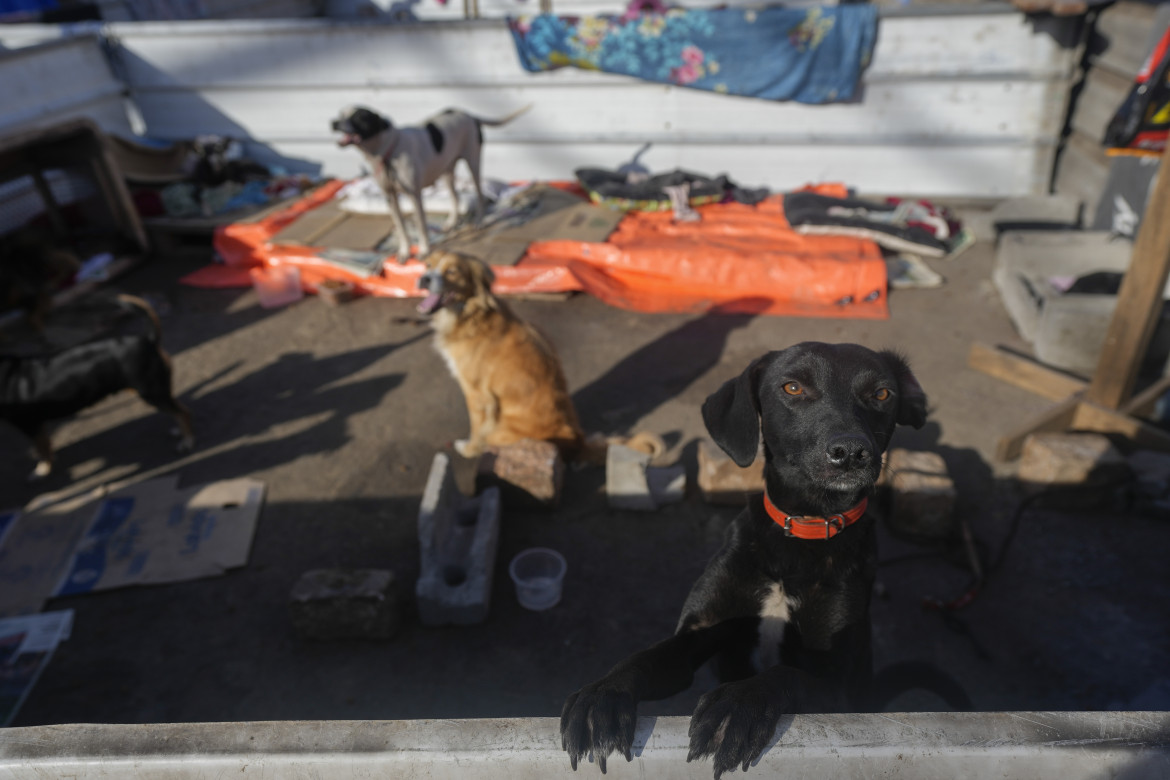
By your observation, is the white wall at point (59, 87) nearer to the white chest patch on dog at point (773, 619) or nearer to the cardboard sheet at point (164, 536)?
the cardboard sheet at point (164, 536)

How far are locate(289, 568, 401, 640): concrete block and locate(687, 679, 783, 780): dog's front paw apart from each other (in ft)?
7.40

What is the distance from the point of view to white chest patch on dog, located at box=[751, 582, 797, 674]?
215cm

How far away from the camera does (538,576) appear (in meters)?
3.87

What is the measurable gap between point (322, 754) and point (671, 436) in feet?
12.3

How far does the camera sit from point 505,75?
905 cm

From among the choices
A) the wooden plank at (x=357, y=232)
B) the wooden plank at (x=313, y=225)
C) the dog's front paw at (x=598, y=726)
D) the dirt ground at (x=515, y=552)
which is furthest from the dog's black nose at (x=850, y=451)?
the wooden plank at (x=313, y=225)

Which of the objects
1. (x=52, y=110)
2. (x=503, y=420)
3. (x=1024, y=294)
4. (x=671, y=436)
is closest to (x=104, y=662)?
(x=503, y=420)

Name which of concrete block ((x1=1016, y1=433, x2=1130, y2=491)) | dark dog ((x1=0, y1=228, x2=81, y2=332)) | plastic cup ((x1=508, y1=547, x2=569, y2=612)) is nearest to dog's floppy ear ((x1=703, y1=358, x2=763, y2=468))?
plastic cup ((x1=508, y1=547, x2=569, y2=612))

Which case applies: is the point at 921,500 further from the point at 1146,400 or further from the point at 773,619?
the point at 773,619

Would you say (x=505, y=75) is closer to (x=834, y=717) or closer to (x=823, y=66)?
(x=823, y=66)

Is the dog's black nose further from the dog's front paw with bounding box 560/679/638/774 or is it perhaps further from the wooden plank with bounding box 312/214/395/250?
the wooden plank with bounding box 312/214/395/250

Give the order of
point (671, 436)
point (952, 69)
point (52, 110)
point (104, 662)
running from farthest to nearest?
point (52, 110), point (952, 69), point (671, 436), point (104, 662)

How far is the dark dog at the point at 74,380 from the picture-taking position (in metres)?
4.57

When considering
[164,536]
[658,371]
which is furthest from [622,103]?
[164,536]
